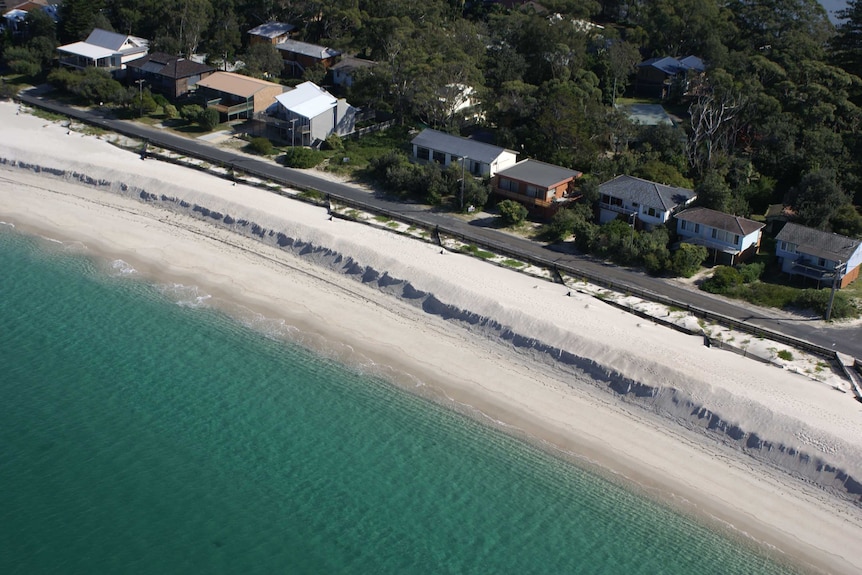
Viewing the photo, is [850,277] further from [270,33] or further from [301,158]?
[270,33]

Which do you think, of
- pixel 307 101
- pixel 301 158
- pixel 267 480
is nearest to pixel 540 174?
pixel 301 158

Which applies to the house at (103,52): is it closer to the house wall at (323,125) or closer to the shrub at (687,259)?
the house wall at (323,125)

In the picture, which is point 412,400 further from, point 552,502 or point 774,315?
point 774,315

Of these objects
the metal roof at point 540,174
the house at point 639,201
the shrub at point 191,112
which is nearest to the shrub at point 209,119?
the shrub at point 191,112

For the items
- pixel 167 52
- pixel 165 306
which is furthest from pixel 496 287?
pixel 167 52

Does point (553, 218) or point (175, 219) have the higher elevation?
point (553, 218)
